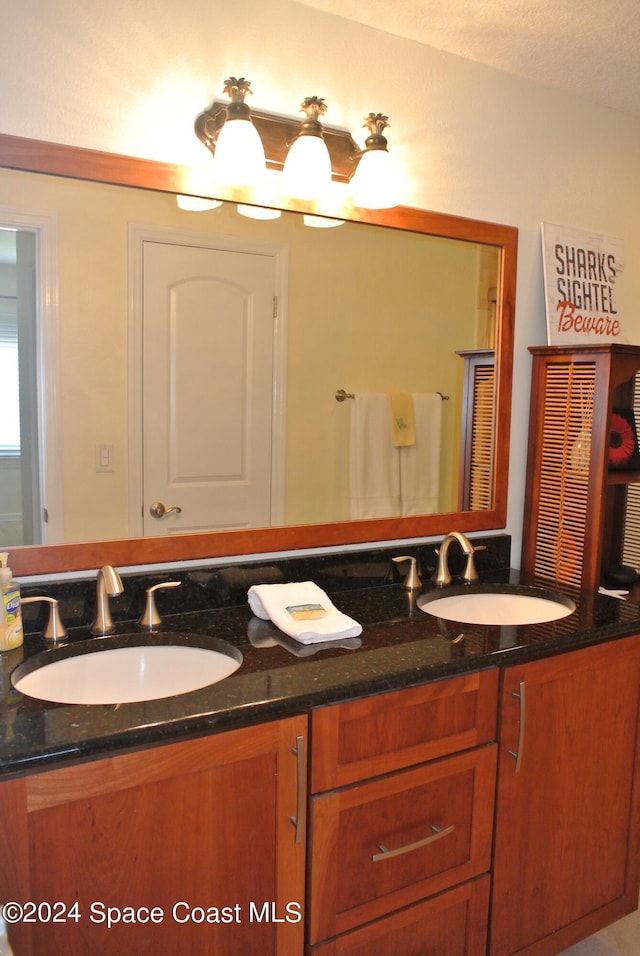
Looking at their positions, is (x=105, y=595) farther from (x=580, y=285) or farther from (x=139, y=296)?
(x=580, y=285)

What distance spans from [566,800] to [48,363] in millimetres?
1552

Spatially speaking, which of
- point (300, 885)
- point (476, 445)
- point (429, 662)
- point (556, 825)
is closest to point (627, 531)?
point (476, 445)

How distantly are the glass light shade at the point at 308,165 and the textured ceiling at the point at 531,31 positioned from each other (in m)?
0.37

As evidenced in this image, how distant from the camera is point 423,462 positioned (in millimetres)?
2014

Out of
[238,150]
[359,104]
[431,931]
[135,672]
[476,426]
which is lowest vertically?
[431,931]

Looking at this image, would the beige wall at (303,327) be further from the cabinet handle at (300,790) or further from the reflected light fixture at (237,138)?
the cabinet handle at (300,790)

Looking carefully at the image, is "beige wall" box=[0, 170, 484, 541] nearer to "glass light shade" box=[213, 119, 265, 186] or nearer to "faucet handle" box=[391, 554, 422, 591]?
"glass light shade" box=[213, 119, 265, 186]

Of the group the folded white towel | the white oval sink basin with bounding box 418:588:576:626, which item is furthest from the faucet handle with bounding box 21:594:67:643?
the white oval sink basin with bounding box 418:588:576:626

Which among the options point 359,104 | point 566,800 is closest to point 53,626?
point 566,800

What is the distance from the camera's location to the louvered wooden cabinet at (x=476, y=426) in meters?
2.08

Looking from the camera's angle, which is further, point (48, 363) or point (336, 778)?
point (48, 363)

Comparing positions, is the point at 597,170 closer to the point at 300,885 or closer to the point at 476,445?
the point at 476,445

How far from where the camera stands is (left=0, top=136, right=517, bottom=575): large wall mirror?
1.50 m

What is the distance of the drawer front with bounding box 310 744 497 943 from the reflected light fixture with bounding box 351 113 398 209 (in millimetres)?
1323
